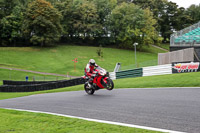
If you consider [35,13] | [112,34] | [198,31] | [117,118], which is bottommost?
[117,118]

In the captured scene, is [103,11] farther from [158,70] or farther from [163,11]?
[158,70]

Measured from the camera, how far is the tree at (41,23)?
199 feet

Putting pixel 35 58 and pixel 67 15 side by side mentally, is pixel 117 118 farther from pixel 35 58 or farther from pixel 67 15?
pixel 67 15

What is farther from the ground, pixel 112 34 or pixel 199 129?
pixel 112 34

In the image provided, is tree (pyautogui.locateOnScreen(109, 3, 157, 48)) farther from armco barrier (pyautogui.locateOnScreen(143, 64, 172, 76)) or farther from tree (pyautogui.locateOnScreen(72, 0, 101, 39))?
armco barrier (pyautogui.locateOnScreen(143, 64, 172, 76))

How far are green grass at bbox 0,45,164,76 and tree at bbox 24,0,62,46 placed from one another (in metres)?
3.66

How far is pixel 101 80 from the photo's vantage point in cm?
1077

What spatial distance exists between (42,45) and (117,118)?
63.7 metres

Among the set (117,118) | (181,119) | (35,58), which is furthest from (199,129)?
(35,58)

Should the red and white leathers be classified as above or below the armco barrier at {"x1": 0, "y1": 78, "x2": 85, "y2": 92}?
above

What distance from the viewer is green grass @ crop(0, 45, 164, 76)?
48903 millimetres

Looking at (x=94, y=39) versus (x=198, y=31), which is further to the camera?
Answer: (x=94, y=39)

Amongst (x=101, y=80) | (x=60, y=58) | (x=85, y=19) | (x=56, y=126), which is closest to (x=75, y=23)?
(x=85, y=19)

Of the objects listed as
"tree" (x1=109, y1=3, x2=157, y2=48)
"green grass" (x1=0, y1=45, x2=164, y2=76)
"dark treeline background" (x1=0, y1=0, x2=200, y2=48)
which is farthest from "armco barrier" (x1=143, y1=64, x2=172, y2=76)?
"tree" (x1=109, y1=3, x2=157, y2=48)
